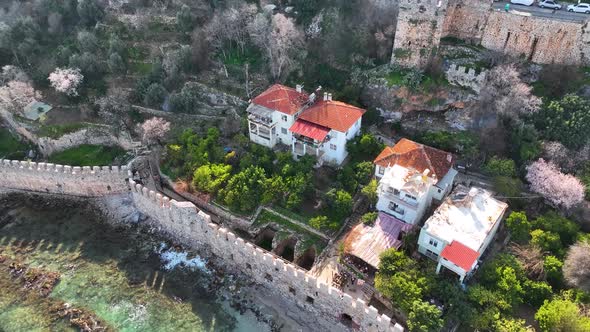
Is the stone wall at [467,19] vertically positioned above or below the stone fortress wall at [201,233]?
above

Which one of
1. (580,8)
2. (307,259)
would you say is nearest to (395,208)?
(307,259)

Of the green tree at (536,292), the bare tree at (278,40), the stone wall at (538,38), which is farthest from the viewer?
the bare tree at (278,40)

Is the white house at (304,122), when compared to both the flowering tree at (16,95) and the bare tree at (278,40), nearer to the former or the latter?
the bare tree at (278,40)

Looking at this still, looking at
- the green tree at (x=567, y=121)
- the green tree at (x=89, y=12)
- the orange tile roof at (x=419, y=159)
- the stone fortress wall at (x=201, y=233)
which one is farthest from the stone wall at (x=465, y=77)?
the green tree at (x=89, y=12)

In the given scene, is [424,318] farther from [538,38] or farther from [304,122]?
[538,38]

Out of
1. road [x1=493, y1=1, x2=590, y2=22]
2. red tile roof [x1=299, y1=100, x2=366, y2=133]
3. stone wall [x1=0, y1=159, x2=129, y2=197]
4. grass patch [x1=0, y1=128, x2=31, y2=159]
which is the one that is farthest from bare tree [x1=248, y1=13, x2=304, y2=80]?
grass patch [x1=0, y1=128, x2=31, y2=159]

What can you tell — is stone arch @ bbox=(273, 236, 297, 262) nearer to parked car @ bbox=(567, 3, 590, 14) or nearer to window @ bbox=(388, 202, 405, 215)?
window @ bbox=(388, 202, 405, 215)
